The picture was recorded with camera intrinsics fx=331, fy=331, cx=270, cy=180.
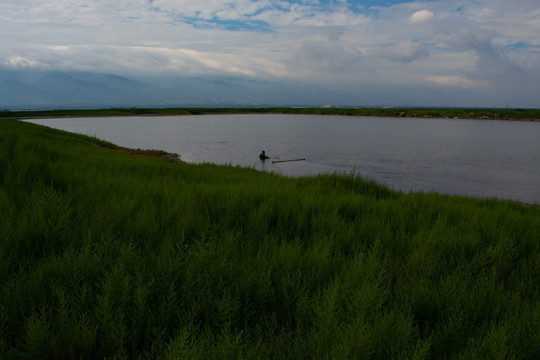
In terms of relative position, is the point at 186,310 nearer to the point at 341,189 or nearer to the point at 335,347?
the point at 335,347

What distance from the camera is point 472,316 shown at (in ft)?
8.77

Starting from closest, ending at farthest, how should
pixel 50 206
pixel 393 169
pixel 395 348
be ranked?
pixel 395 348 → pixel 50 206 → pixel 393 169

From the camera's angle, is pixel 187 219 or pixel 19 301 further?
pixel 187 219

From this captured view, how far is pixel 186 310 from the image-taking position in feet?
8.45

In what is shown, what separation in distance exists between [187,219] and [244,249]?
1060mm

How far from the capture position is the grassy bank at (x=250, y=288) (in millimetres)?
2143

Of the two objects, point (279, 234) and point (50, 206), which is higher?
point (50, 206)

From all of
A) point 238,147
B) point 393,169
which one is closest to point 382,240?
point 393,169

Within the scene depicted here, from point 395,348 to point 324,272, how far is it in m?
1.09

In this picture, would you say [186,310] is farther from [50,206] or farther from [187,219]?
[50,206]

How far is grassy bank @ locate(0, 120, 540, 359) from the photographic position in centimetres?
214

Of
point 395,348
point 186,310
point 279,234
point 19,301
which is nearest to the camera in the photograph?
point 395,348

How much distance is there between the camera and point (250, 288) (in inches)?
110

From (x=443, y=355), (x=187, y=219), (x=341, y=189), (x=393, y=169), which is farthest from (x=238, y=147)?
(x=443, y=355)
